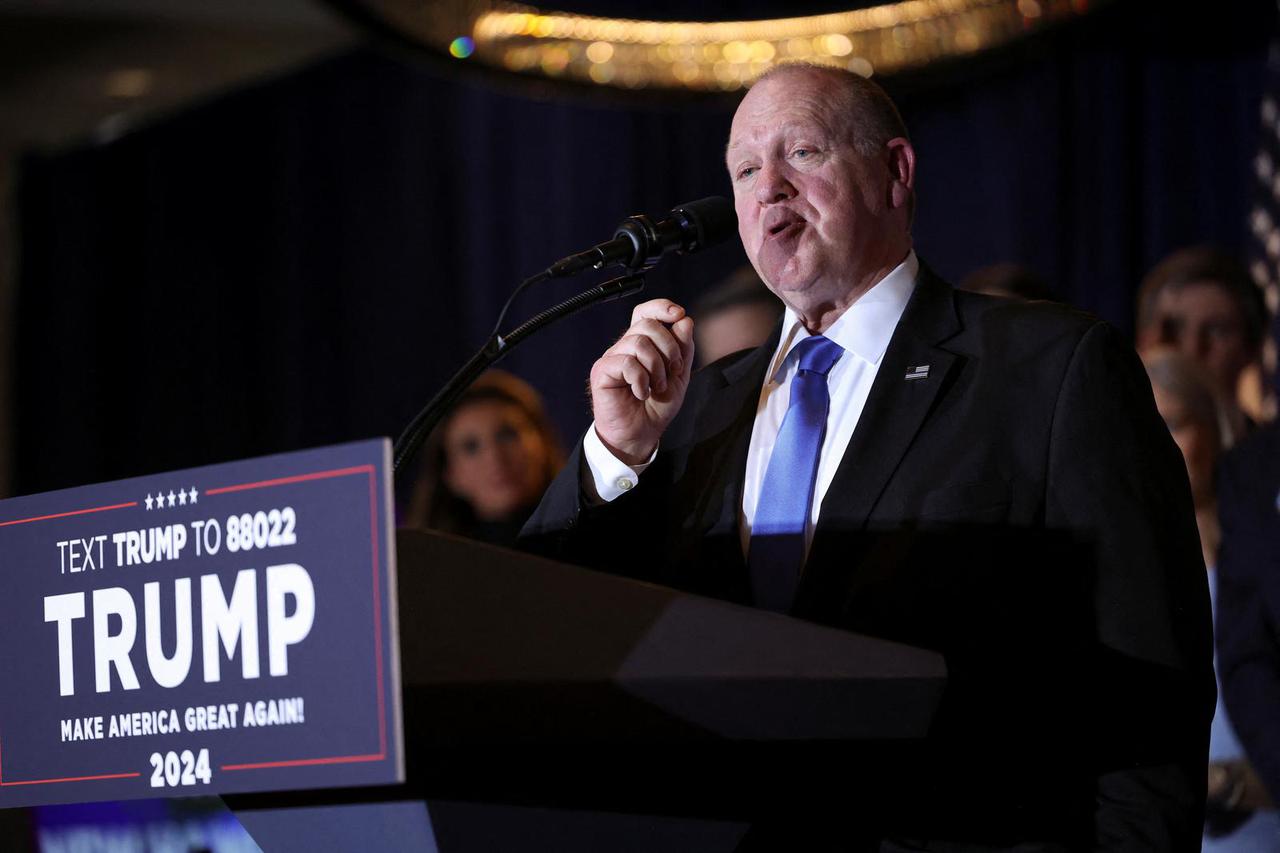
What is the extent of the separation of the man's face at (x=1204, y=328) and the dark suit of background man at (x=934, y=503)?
1945 millimetres

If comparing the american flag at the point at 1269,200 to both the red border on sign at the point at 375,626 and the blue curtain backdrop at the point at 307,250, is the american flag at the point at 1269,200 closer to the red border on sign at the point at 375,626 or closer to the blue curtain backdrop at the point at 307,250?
the blue curtain backdrop at the point at 307,250

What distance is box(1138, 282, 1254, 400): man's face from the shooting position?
10.9 ft

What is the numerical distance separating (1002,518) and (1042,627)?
101 mm

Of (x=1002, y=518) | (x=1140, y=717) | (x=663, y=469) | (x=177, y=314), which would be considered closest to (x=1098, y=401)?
(x=1002, y=518)

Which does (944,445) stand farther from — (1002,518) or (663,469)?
(663,469)

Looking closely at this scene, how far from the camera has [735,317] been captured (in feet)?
10.7

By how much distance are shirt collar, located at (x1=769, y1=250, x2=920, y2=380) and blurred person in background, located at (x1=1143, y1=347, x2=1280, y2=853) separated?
102 centimetres

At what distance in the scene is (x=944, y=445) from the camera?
1381 mm

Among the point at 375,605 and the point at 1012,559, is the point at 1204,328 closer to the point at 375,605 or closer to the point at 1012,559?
the point at 1012,559

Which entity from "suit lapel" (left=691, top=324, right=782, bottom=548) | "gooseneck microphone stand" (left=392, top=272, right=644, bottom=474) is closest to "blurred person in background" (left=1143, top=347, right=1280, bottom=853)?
"suit lapel" (left=691, top=324, right=782, bottom=548)

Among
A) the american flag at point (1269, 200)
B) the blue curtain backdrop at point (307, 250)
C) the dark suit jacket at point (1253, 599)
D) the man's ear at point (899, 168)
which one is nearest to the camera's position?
the man's ear at point (899, 168)

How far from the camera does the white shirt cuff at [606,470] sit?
142 cm

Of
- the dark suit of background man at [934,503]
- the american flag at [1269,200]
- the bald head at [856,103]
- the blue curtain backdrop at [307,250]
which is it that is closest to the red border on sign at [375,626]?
the dark suit of background man at [934,503]

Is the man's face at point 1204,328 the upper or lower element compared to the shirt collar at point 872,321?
lower
